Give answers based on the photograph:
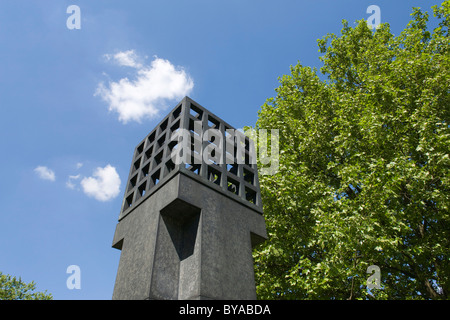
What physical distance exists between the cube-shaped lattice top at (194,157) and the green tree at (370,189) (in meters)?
3.28

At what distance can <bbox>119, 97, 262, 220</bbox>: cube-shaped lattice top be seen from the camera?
6.96m

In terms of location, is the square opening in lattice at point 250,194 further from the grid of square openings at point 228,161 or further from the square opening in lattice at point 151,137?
the square opening in lattice at point 151,137

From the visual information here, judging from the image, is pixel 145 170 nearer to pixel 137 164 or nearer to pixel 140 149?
pixel 137 164

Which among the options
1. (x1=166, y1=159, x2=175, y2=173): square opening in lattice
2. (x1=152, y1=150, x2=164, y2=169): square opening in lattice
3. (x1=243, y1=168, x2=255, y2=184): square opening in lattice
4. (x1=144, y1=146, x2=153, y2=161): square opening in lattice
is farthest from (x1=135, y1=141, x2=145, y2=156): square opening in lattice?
(x1=243, y1=168, x2=255, y2=184): square opening in lattice

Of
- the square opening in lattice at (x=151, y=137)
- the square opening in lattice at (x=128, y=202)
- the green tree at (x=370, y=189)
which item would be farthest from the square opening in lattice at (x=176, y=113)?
the green tree at (x=370, y=189)

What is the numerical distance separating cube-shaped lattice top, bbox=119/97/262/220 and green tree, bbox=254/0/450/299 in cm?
328

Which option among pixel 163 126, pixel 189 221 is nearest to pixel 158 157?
pixel 163 126

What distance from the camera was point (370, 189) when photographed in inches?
389

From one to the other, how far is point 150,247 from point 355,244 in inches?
248

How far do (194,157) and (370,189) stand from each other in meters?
6.48

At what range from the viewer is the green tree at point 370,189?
9469 mm
